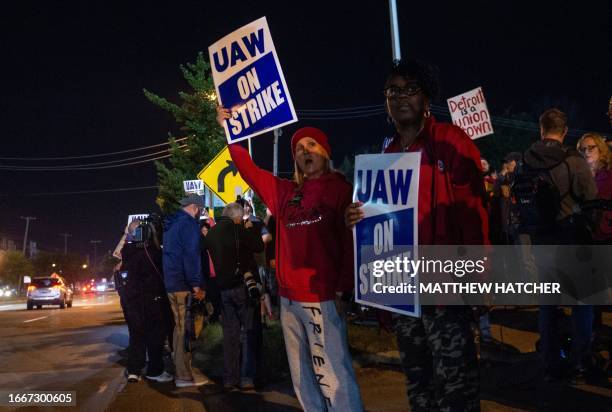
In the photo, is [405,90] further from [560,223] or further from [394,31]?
[394,31]

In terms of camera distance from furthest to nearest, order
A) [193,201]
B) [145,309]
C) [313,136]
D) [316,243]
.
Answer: [145,309] < [193,201] < [313,136] < [316,243]

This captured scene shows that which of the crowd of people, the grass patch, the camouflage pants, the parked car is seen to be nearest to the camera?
the camouflage pants

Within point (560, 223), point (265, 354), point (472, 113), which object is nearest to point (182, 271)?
point (265, 354)

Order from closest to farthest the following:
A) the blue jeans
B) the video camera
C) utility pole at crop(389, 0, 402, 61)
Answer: the blue jeans < the video camera < utility pole at crop(389, 0, 402, 61)

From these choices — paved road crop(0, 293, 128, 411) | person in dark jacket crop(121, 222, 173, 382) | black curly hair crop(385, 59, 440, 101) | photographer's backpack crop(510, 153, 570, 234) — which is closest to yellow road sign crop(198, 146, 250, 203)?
person in dark jacket crop(121, 222, 173, 382)

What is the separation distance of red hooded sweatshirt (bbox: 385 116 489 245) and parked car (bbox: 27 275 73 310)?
112 ft

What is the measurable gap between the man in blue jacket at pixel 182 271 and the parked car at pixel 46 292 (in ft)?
94.8

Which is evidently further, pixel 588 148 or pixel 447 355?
pixel 588 148

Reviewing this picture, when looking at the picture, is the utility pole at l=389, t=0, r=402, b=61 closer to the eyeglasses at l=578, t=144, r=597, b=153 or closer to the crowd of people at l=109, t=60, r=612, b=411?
the crowd of people at l=109, t=60, r=612, b=411

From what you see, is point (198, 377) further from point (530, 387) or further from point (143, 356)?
point (530, 387)

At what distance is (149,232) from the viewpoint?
28.4 feet

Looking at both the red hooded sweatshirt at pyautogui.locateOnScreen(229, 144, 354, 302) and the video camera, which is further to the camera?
the video camera

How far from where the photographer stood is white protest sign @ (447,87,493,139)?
13703mm

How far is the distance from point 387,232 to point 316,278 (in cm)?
80
